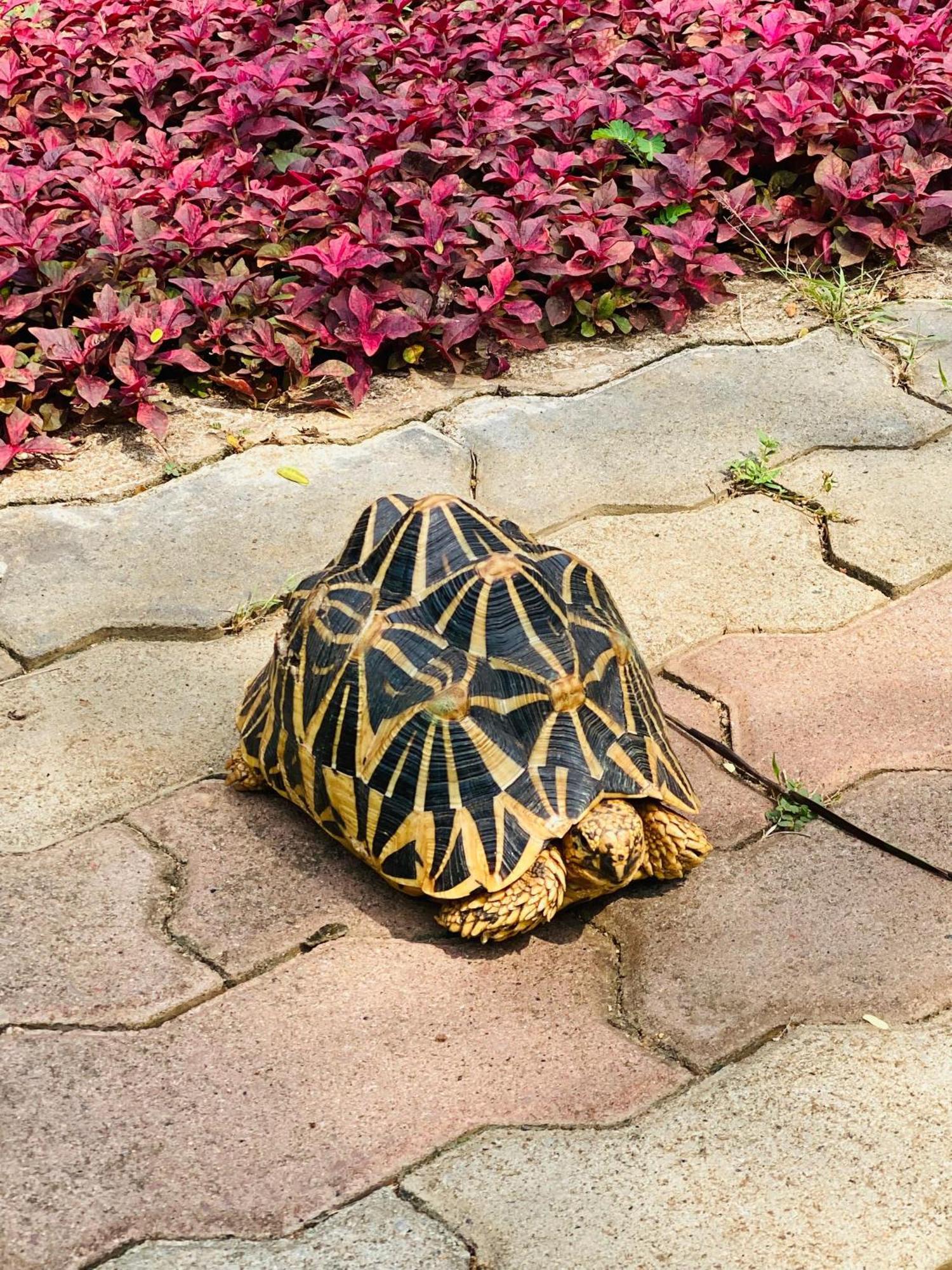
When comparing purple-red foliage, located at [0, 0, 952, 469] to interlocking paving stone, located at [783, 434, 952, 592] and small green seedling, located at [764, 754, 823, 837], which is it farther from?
small green seedling, located at [764, 754, 823, 837]

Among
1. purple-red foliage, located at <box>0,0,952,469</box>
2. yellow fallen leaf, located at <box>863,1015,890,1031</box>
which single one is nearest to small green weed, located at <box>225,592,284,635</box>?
purple-red foliage, located at <box>0,0,952,469</box>

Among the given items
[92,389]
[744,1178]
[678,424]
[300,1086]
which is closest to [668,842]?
[744,1178]

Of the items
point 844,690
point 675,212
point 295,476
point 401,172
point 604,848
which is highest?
point 401,172

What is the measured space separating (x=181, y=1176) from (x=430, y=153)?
4036 millimetres

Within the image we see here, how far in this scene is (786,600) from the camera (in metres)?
4.02

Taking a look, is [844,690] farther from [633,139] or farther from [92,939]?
[633,139]

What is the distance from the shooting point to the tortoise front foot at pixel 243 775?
328cm

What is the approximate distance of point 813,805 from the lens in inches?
129

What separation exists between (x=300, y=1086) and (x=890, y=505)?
103 inches

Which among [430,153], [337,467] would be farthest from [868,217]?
[337,467]

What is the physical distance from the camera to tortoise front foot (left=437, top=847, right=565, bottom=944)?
2.80 meters

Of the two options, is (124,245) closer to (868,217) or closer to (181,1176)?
(868,217)

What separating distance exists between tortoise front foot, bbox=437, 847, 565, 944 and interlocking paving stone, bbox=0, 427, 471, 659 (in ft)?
4.54

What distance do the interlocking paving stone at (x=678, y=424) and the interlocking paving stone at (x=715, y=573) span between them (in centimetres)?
13
